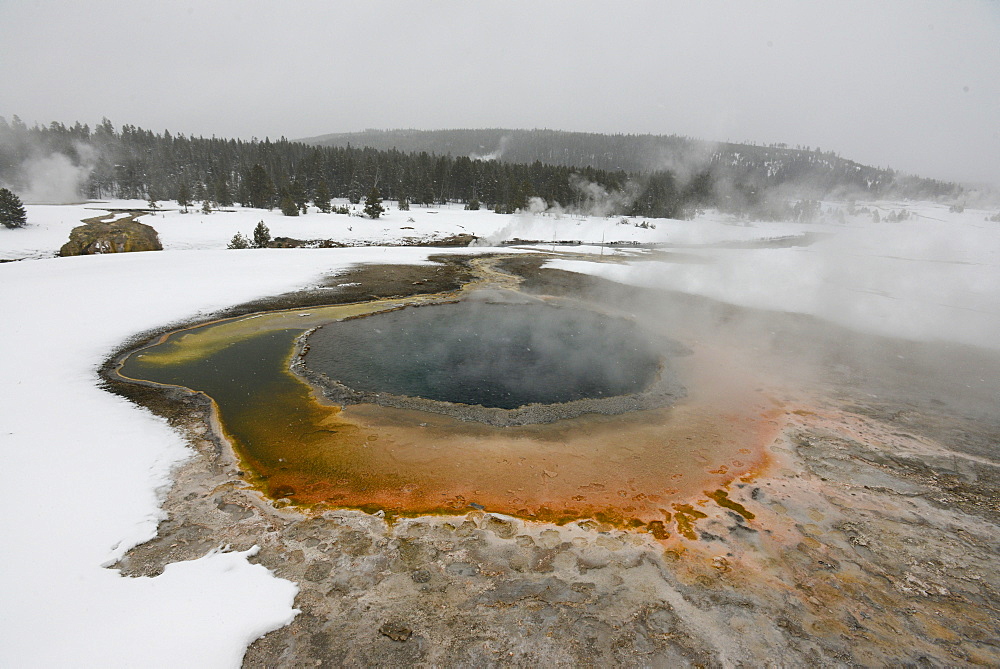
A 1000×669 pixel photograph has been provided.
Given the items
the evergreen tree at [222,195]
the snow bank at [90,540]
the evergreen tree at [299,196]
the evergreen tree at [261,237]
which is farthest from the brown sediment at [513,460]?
the evergreen tree at [222,195]

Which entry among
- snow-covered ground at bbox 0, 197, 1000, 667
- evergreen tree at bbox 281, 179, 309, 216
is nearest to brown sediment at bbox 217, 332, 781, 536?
snow-covered ground at bbox 0, 197, 1000, 667

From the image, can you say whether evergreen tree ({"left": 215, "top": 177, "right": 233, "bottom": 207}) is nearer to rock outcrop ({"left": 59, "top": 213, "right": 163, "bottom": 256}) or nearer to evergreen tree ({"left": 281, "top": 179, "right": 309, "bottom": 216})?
evergreen tree ({"left": 281, "top": 179, "right": 309, "bottom": 216})

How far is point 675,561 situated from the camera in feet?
16.8

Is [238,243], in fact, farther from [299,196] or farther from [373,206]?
[299,196]

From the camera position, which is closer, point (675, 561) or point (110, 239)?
point (675, 561)

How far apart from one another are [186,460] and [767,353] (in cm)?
1478

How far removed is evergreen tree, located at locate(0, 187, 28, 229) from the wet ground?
3891 centimetres

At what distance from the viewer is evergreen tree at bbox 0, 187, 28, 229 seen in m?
30.9

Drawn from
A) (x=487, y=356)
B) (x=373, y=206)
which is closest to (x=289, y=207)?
(x=373, y=206)

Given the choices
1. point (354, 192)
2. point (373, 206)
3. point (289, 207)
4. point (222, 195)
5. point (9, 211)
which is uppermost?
point (354, 192)

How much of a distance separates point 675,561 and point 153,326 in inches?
643

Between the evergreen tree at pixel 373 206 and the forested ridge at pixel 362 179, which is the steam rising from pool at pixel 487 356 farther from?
the forested ridge at pixel 362 179

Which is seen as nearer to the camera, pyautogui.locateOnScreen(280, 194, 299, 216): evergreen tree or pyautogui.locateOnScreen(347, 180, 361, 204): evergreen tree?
pyautogui.locateOnScreen(280, 194, 299, 216): evergreen tree

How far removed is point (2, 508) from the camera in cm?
529
